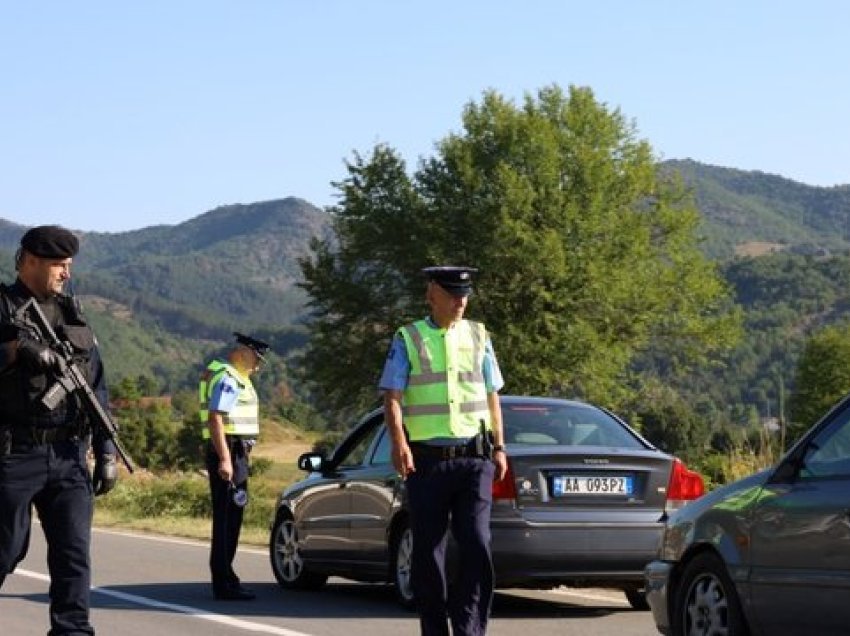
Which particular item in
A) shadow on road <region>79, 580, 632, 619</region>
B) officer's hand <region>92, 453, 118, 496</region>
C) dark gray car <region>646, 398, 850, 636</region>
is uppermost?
officer's hand <region>92, 453, 118, 496</region>

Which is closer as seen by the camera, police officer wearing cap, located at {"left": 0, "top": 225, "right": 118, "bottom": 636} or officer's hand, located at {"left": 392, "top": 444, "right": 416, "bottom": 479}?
police officer wearing cap, located at {"left": 0, "top": 225, "right": 118, "bottom": 636}

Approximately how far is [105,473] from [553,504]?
4153 mm

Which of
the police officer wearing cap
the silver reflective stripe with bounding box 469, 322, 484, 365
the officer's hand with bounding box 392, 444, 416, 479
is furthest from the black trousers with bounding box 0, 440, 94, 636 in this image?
the silver reflective stripe with bounding box 469, 322, 484, 365

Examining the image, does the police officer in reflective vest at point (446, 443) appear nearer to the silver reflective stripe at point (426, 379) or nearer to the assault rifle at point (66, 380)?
the silver reflective stripe at point (426, 379)

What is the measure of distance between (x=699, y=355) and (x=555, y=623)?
2321 inches

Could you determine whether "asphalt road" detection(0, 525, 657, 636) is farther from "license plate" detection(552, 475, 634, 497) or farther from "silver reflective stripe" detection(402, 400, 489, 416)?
"silver reflective stripe" detection(402, 400, 489, 416)

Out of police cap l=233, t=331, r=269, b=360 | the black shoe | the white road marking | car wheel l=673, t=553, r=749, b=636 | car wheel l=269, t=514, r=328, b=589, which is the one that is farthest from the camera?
car wheel l=269, t=514, r=328, b=589

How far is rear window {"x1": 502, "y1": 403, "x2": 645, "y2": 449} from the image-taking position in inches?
472

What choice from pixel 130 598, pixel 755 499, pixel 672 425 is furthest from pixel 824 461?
pixel 672 425

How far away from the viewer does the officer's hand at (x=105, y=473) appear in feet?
25.9

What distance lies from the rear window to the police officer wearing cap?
4.50 metres

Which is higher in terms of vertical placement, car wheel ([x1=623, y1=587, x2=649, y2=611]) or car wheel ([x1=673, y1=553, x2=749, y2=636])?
car wheel ([x1=673, y1=553, x2=749, y2=636])

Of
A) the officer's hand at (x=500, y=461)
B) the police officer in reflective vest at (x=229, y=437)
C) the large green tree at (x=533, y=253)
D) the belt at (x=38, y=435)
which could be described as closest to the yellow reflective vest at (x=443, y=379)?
the officer's hand at (x=500, y=461)

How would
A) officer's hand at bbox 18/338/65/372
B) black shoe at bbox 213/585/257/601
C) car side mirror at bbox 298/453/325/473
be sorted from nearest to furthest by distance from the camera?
officer's hand at bbox 18/338/65/372
black shoe at bbox 213/585/257/601
car side mirror at bbox 298/453/325/473
